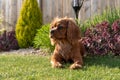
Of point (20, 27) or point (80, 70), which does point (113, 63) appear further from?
point (20, 27)

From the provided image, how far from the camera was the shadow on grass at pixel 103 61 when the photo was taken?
5754mm

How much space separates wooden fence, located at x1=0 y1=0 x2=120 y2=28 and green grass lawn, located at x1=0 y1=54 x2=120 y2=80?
8.37ft

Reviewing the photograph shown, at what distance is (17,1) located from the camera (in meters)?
9.79

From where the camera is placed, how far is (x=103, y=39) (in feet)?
22.7

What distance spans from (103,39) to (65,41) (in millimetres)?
1433

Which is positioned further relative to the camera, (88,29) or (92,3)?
(92,3)

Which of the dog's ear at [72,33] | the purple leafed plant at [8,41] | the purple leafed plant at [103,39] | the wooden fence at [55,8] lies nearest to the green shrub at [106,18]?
the purple leafed plant at [103,39]

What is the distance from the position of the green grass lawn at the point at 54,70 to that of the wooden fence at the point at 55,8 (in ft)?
8.37

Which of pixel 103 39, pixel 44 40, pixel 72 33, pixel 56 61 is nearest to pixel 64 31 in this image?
pixel 72 33

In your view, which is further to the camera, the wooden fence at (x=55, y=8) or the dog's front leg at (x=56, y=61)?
the wooden fence at (x=55, y=8)

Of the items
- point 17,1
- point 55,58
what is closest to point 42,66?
point 55,58

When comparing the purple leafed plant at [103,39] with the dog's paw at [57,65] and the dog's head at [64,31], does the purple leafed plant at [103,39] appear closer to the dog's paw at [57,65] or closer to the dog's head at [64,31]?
the dog's head at [64,31]

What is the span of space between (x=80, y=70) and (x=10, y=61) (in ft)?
5.66

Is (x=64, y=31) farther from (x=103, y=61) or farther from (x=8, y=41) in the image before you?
(x=8, y=41)
